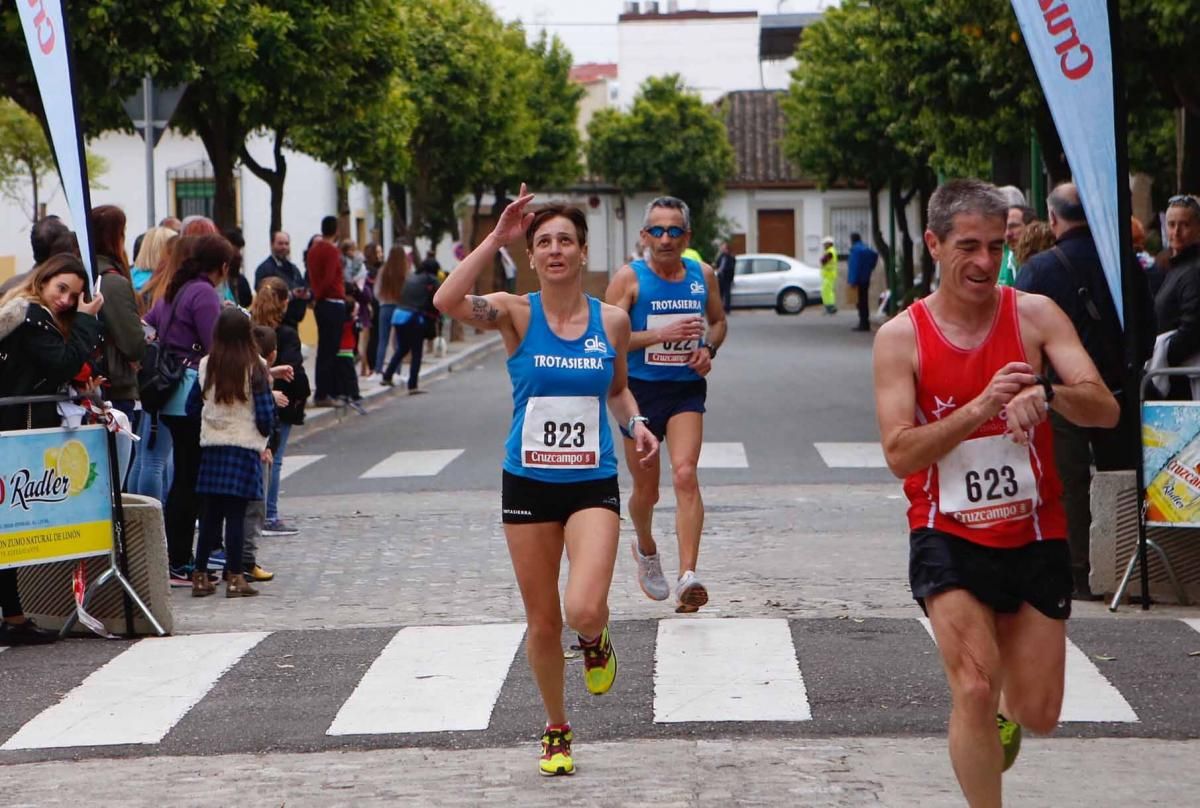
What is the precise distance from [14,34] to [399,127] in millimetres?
14384

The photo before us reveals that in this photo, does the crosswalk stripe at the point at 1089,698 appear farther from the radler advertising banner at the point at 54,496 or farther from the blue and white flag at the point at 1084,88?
the radler advertising banner at the point at 54,496

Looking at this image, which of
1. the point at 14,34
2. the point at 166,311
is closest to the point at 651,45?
the point at 14,34

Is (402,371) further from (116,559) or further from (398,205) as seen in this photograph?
(116,559)

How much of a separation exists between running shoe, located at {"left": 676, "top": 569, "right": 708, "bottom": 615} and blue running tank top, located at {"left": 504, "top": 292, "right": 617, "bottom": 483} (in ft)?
8.40

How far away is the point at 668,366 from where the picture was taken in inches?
389

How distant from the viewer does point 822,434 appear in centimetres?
2017

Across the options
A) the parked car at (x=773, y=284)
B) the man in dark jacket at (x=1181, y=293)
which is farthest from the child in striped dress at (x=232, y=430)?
the parked car at (x=773, y=284)

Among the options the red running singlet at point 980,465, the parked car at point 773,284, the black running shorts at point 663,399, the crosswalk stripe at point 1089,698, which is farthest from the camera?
the parked car at point 773,284

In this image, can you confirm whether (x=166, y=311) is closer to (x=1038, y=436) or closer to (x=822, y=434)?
(x=1038, y=436)

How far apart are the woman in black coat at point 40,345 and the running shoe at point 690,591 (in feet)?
9.57

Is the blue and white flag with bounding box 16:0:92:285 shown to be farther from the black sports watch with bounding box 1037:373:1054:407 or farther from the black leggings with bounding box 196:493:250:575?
the black sports watch with bounding box 1037:373:1054:407

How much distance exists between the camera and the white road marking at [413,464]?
17250mm

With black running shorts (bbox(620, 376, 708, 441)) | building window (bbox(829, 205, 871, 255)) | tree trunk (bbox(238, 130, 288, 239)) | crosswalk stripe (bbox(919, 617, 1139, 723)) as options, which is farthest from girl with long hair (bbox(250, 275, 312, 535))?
building window (bbox(829, 205, 871, 255))

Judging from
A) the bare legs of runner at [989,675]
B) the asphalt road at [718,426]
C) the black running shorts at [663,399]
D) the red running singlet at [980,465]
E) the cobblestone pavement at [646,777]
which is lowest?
the asphalt road at [718,426]
